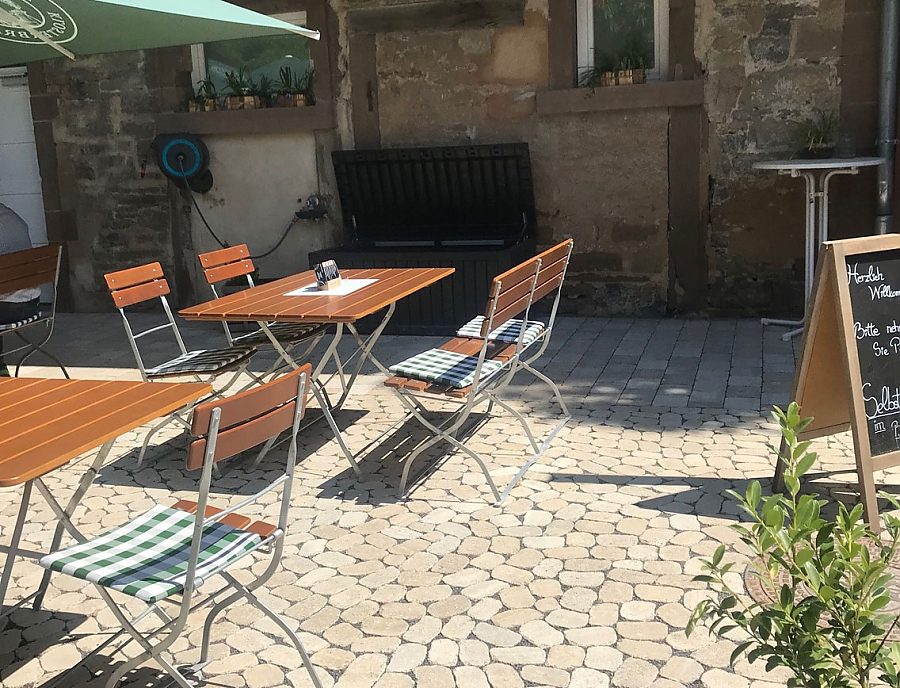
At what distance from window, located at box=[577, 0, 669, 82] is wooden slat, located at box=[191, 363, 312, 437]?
5682 mm

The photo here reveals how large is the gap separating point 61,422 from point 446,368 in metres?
1.96

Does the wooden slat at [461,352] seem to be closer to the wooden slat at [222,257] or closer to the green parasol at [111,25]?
the wooden slat at [222,257]

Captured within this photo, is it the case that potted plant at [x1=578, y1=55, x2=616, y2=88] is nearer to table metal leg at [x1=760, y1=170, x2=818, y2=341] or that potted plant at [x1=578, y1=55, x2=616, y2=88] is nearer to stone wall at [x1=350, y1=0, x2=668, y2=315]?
stone wall at [x1=350, y1=0, x2=668, y2=315]

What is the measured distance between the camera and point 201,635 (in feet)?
10.0

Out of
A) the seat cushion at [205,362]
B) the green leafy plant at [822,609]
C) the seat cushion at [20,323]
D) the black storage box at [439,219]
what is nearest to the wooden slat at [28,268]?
the seat cushion at [20,323]

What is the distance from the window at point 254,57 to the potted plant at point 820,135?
4246 mm

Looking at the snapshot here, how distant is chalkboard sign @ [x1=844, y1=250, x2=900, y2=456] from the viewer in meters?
3.61

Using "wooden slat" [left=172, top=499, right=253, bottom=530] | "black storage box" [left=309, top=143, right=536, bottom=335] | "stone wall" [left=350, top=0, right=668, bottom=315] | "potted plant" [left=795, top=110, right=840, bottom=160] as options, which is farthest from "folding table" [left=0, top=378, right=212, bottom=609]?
"potted plant" [left=795, top=110, right=840, bottom=160]

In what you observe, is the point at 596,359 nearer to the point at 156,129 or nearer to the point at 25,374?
the point at 25,374

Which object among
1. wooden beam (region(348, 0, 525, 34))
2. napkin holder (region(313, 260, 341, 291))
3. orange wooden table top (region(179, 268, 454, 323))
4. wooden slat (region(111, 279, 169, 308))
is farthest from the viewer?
wooden beam (region(348, 0, 525, 34))

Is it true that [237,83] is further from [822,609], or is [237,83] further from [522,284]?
[822,609]

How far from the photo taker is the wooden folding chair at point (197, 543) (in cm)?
240

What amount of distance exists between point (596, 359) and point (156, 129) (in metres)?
4.98

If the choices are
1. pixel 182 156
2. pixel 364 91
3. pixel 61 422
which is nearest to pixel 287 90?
pixel 364 91
